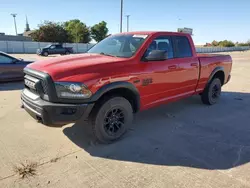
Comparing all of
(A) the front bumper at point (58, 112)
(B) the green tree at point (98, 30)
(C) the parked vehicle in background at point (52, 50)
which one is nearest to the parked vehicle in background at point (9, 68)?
(A) the front bumper at point (58, 112)

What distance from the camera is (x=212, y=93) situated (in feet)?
20.3

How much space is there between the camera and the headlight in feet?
10.1

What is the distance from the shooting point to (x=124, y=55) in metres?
3.93

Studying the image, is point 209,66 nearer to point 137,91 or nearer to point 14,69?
point 137,91

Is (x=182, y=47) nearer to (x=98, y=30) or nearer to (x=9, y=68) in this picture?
(x=9, y=68)

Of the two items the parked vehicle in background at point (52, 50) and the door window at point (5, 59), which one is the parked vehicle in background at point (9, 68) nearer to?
the door window at point (5, 59)

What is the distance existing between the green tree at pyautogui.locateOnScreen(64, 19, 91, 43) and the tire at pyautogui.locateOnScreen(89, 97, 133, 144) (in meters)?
52.0

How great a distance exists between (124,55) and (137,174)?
208cm

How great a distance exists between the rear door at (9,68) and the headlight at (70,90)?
6036 millimetres

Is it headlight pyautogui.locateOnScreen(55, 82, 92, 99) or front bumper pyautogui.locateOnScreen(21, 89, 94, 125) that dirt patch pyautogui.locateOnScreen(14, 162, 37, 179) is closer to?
front bumper pyautogui.locateOnScreen(21, 89, 94, 125)

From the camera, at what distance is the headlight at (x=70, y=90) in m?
3.07

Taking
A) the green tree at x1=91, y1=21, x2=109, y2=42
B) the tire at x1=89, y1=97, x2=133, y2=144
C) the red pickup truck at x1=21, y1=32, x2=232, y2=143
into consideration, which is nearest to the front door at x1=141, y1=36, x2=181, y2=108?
the red pickup truck at x1=21, y1=32, x2=232, y2=143

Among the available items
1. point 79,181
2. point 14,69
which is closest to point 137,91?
point 79,181

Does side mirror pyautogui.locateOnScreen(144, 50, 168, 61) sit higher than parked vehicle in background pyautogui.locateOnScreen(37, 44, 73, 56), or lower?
higher
